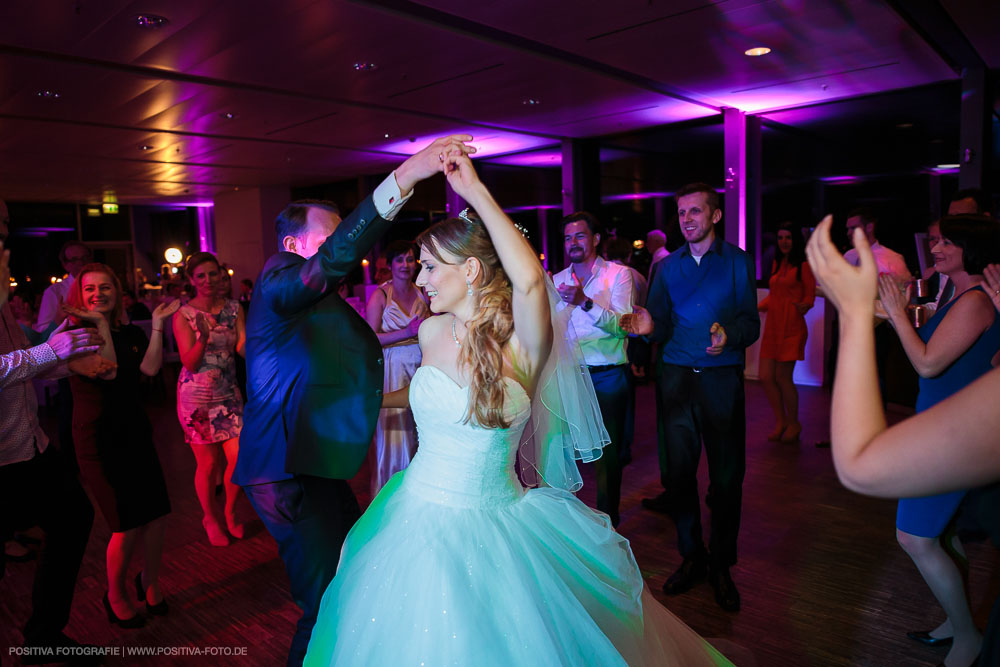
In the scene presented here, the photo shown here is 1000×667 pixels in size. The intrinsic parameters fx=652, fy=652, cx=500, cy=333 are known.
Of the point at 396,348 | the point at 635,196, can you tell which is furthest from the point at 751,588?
the point at 635,196

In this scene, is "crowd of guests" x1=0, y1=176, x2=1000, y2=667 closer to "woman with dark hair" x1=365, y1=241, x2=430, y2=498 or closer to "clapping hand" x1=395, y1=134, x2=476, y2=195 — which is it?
"woman with dark hair" x1=365, y1=241, x2=430, y2=498

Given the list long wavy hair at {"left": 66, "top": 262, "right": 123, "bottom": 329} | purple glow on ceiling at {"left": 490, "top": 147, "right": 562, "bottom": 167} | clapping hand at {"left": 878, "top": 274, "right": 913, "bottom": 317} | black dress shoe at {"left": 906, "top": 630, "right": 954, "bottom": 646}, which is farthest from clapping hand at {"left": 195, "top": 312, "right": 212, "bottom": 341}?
purple glow on ceiling at {"left": 490, "top": 147, "right": 562, "bottom": 167}

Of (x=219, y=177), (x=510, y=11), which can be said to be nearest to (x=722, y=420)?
(x=510, y=11)

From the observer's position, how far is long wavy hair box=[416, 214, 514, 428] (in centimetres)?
172

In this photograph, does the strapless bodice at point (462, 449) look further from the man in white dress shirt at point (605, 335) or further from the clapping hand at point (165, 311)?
the clapping hand at point (165, 311)

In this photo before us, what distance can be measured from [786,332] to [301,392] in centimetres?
450

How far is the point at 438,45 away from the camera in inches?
211

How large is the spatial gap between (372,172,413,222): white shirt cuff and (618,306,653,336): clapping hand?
1.47m

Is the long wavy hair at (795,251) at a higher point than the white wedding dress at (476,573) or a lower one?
higher

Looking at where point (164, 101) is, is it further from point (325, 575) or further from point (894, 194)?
point (894, 194)

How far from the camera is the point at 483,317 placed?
181cm

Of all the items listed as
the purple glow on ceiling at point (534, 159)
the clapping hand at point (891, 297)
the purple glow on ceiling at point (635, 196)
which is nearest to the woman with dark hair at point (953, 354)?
the clapping hand at point (891, 297)

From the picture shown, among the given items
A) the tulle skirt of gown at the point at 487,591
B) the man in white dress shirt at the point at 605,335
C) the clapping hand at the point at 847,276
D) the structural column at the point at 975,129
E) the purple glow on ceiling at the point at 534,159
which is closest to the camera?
the clapping hand at the point at 847,276

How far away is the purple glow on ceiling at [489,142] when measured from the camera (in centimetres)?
947
